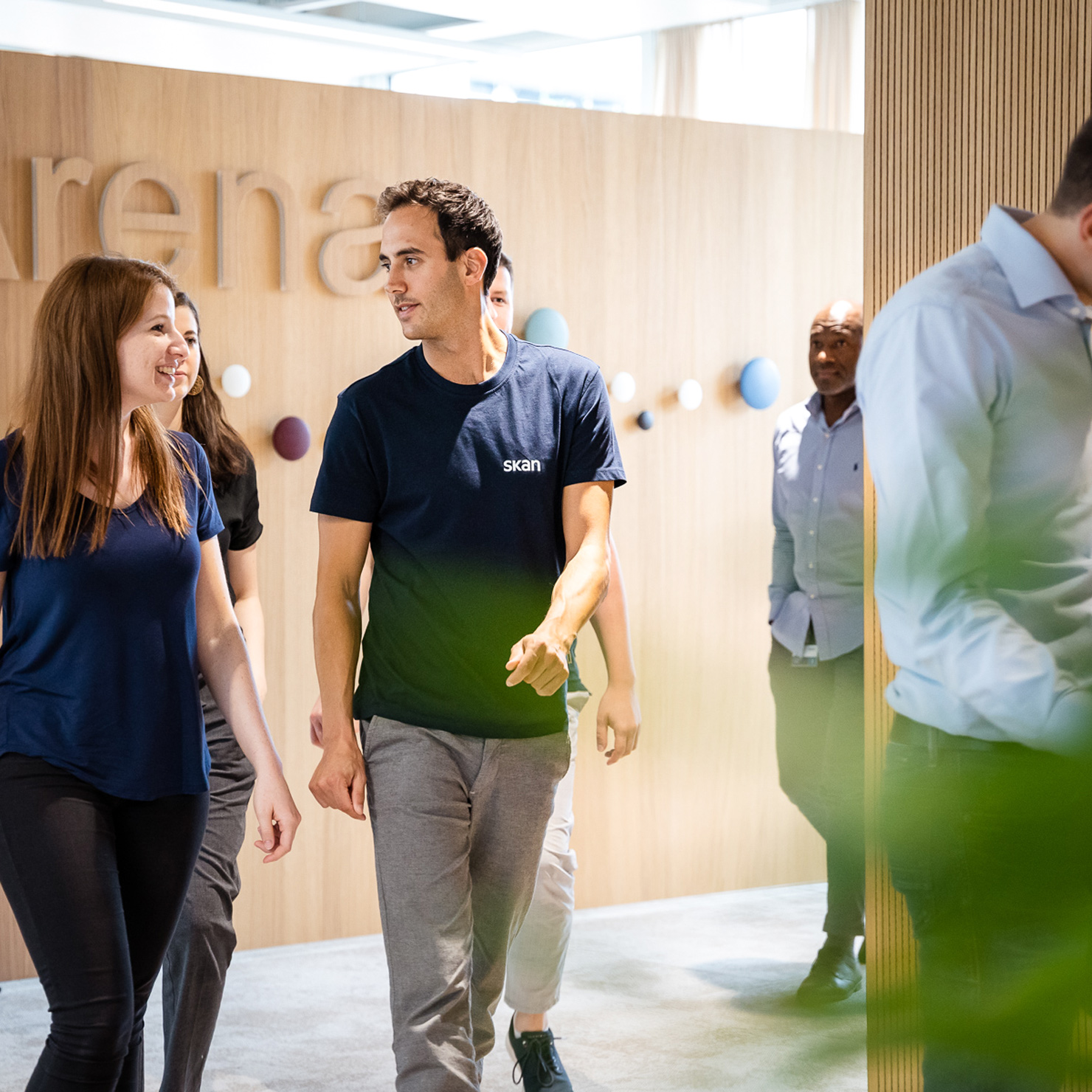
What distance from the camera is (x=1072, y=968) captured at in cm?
34

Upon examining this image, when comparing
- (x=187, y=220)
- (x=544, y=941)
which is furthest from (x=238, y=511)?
(x=187, y=220)

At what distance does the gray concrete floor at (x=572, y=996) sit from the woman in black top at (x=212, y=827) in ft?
1.72

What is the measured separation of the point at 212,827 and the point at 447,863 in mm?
656

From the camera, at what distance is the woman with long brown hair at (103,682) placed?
6.06 ft

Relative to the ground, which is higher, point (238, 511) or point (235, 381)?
point (235, 381)

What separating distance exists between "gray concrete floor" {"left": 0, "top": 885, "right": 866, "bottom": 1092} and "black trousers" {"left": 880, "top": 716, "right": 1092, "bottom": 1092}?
2017 millimetres

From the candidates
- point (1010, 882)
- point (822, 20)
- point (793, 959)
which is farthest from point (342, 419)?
point (822, 20)

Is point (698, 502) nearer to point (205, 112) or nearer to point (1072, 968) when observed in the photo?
point (205, 112)

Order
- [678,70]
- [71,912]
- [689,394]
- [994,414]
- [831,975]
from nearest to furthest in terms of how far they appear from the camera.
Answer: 1. [994,414]
2. [71,912]
3. [831,975]
4. [689,394]
5. [678,70]

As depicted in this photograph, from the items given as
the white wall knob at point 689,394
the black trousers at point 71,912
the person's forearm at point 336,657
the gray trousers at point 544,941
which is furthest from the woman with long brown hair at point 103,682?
the white wall knob at point 689,394

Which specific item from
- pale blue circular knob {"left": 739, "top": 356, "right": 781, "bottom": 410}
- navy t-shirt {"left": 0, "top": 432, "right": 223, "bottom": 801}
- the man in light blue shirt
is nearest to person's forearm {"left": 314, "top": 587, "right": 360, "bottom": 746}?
navy t-shirt {"left": 0, "top": 432, "right": 223, "bottom": 801}

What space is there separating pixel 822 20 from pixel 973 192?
510cm

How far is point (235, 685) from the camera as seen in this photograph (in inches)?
85.9

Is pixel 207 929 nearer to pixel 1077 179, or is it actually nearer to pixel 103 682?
pixel 103 682
